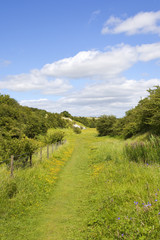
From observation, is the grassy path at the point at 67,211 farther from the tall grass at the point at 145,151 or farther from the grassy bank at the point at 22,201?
the tall grass at the point at 145,151

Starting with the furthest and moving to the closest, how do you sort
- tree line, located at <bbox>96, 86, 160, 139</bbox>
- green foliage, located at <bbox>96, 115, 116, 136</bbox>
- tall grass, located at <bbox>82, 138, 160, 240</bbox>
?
1. green foliage, located at <bbox>96, 115, 116, 136</bbox>
2. tree line, located at <bbox>96, 86, 160, 139</bbox>
3. tall grass, located at <bbox>82, 138, 160, 240</bbox>

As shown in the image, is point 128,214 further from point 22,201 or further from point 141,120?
point 141,120

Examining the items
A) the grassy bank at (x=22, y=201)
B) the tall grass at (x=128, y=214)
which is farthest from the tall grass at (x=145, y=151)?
the grassy bank at (x=22, y=201)

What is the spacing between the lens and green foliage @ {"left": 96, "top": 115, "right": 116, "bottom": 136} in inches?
2160

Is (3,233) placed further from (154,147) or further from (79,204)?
(154,147)

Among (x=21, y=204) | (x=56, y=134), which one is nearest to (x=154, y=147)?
(x=21, y=204)

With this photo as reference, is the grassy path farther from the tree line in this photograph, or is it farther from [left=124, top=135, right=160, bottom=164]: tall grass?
the tree line

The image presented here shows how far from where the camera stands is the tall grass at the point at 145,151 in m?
10.8

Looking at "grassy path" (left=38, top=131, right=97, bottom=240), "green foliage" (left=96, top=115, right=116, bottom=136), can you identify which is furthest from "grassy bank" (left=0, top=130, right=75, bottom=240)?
"green foliage" (left=96, top=115, right=116, bottom=136)

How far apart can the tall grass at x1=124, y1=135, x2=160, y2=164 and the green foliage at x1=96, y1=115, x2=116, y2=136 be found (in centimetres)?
4157

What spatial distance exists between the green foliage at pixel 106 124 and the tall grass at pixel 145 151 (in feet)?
136

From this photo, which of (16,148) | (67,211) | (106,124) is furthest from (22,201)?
(106,124)

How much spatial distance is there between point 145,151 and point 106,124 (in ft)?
144

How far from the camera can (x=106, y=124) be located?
55.3 metres
